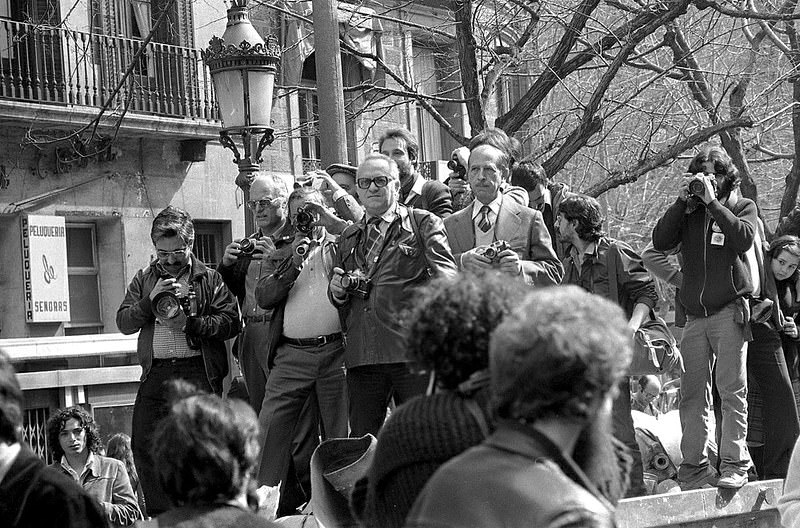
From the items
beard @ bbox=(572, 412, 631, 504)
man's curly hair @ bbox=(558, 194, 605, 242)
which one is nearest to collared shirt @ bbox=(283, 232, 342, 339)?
man's curly hair @ bbox=(558, 194, 605, 242)

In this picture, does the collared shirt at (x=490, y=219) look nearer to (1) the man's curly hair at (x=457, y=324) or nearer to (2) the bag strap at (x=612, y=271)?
(2) the bag strap at (x=612, y=271)

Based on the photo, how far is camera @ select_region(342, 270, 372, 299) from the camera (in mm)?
7653

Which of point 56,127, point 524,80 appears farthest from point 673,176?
point 56,127

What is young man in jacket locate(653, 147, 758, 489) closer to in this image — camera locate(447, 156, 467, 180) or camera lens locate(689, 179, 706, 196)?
camera lens locate(689, 179, 706, 196)

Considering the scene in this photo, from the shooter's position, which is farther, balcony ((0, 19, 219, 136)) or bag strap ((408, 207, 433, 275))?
balcony ((0, 19, 219, 136))

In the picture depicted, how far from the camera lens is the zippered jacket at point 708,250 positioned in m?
8.98

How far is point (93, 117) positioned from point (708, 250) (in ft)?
40.8

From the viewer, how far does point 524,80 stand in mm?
26750

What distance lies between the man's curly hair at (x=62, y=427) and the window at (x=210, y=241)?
1164cm

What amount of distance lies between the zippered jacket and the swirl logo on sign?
12.1 meters

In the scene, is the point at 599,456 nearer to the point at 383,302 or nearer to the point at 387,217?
the point at 383,302

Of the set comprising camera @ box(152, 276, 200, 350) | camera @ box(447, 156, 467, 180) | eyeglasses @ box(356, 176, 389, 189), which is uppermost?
camera @ box(447, 156, 467, 180)

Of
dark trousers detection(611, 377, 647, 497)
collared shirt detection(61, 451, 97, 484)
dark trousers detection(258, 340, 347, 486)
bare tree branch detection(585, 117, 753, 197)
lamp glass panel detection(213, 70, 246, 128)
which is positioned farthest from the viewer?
bare tree branch detection(585, 117, 753, 197)

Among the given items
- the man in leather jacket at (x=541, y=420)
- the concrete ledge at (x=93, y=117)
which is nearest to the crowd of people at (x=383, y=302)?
the man in leather jacket at (x=541, y=420)
